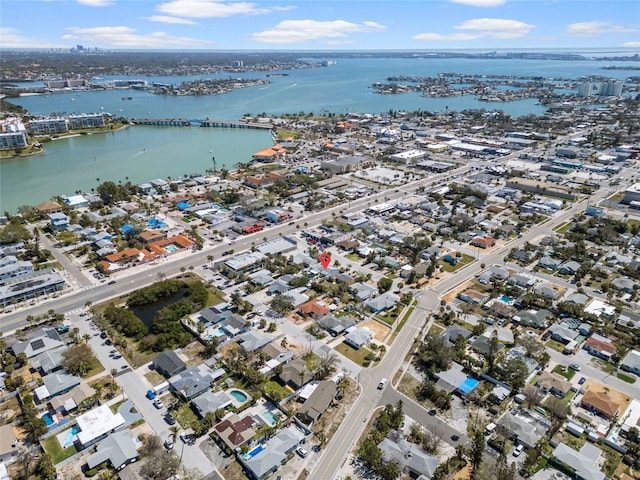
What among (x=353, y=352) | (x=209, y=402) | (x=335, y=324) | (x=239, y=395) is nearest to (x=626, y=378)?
(x=353, y=352)

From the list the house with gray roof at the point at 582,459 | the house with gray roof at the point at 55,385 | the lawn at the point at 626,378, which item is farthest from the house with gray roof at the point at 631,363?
the house with gray roof at the point at 55,385

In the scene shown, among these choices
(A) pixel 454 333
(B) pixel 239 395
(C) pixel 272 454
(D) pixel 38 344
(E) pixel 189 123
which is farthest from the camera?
(E) pixel 189 123

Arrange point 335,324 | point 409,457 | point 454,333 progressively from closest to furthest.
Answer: point 409,457, point 454,333, point 335,324

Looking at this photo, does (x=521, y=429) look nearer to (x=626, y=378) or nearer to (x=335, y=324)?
(x=626, y=378)

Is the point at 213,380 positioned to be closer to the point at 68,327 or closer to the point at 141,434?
the point at 141,434

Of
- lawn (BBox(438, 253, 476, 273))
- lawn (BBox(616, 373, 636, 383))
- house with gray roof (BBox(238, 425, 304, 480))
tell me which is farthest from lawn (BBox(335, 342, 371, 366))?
lawn (BBox(616, 373, 636, 383))

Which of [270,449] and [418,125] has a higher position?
[418,125]

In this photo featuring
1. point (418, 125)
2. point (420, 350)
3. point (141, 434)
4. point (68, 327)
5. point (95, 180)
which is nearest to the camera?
point (141, 434)

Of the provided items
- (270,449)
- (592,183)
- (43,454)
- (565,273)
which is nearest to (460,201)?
(565,273)
